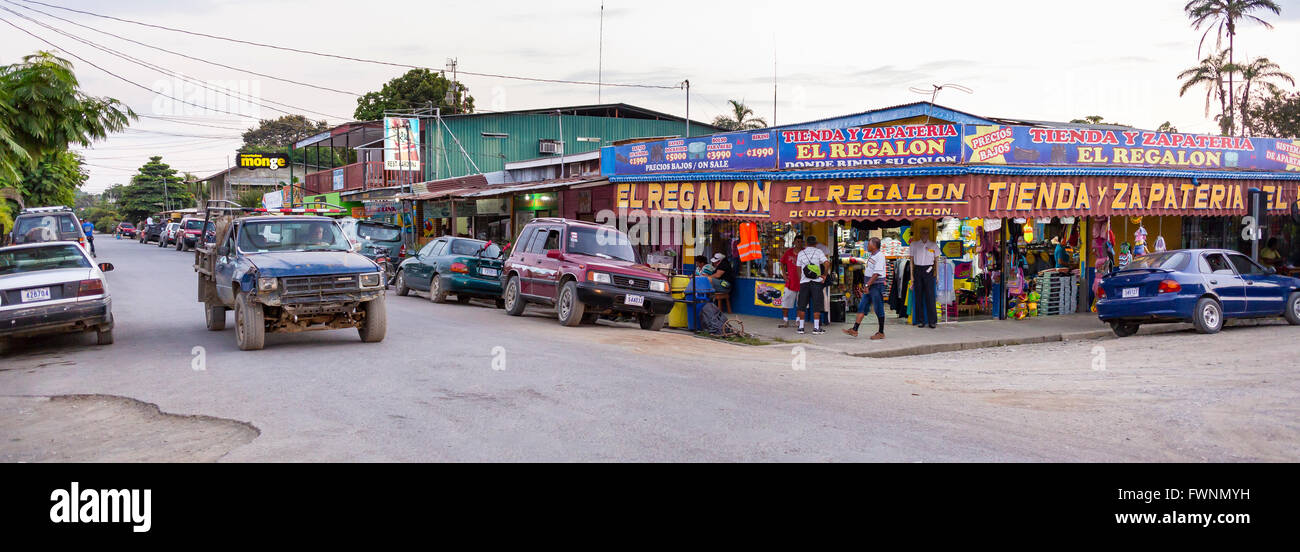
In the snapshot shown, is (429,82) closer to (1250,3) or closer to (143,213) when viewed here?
(1250,3)

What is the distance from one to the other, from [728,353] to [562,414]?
19.2 ft

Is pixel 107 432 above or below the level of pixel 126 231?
below

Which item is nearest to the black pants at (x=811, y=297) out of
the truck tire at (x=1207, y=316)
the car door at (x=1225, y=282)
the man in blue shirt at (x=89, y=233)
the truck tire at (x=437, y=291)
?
the truck tire at (x=1207, y=316)

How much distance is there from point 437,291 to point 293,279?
944 centimetres

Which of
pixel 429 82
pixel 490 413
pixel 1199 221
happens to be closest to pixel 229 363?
pixel 490 413

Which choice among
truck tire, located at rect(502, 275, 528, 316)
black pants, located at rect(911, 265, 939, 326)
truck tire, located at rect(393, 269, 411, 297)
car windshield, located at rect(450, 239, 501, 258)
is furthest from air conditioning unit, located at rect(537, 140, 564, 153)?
black pants, located at rect(911, 265, 939, 326)

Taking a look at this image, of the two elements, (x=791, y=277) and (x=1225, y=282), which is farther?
(x=791, y=277)

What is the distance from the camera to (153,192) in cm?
9375

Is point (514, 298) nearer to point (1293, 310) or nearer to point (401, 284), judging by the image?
point (401, 284)

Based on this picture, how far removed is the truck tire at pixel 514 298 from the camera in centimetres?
1750

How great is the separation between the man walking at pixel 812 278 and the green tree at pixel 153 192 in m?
91.9

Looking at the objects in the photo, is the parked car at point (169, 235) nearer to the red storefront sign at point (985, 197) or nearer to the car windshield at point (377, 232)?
the car windshield at point (377, 232)

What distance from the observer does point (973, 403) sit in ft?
28.9

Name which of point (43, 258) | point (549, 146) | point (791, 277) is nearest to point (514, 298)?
point (791, 277)
